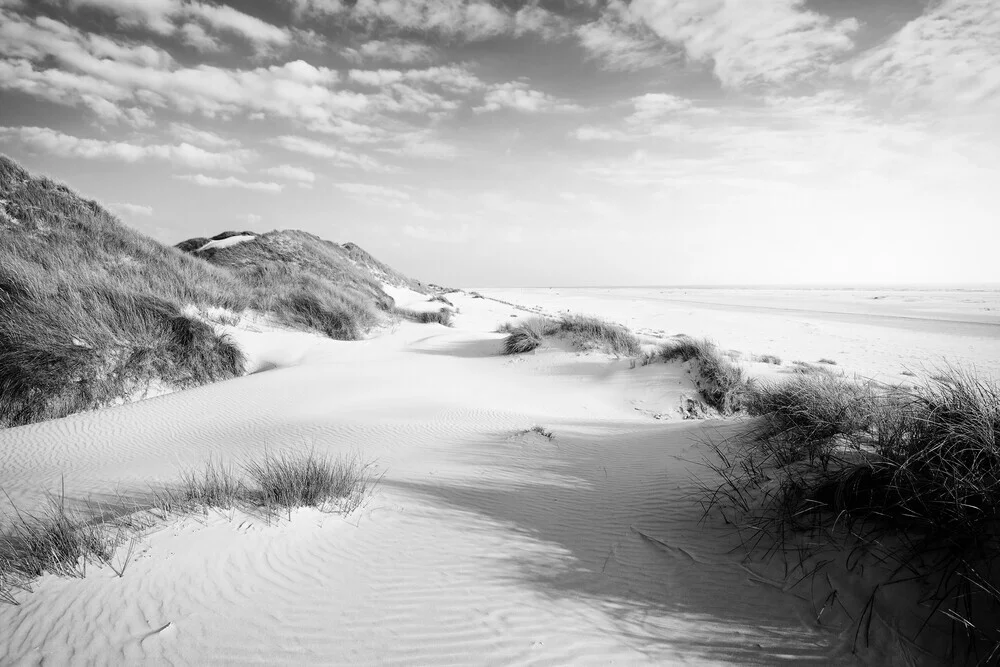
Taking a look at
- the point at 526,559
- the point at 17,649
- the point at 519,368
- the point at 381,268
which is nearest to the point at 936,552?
the point at 526,559

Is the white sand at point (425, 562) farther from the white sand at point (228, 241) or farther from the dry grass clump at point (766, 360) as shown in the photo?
the white sand at point (228, 241)

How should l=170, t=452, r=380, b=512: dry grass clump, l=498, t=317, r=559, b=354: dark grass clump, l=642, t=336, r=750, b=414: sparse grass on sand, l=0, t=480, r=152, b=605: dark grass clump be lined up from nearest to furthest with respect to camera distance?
l=0, t=480, r=152, b=605: dark grass clump
l=170, t=452, r=380, b=512: dry grass clump
l=642, t=336, r=750, b=414: sparse grass on sand
l=498, t=317, r=559, b=354: dark grass clump

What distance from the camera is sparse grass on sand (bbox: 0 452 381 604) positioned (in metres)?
2.18

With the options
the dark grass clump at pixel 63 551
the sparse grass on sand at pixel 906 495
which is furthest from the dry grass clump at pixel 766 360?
the dark grass clump at pixel 63 551

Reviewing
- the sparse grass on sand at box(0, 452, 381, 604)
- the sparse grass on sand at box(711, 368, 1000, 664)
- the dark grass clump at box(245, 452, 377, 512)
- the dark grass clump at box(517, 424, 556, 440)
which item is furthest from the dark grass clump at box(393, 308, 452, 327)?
the sparse grass on sand at box(711, 368, 1000, 664)

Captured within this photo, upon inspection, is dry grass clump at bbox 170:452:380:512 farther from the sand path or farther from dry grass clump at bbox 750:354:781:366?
dry grass clump at bbox 750:354:781:366

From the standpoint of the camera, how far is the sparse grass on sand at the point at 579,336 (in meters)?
9.55

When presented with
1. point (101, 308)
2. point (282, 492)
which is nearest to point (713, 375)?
point (282, 492)

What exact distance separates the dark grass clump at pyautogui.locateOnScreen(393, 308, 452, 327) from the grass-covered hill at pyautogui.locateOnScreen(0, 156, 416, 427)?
2.92m

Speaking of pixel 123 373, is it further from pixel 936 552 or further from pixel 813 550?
pixel 936 552

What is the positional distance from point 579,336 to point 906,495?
7570 mm

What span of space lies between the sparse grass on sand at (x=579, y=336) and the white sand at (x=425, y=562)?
13.4 ft

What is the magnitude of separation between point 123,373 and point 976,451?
918 centimetres

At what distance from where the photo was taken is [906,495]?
2191 mm
